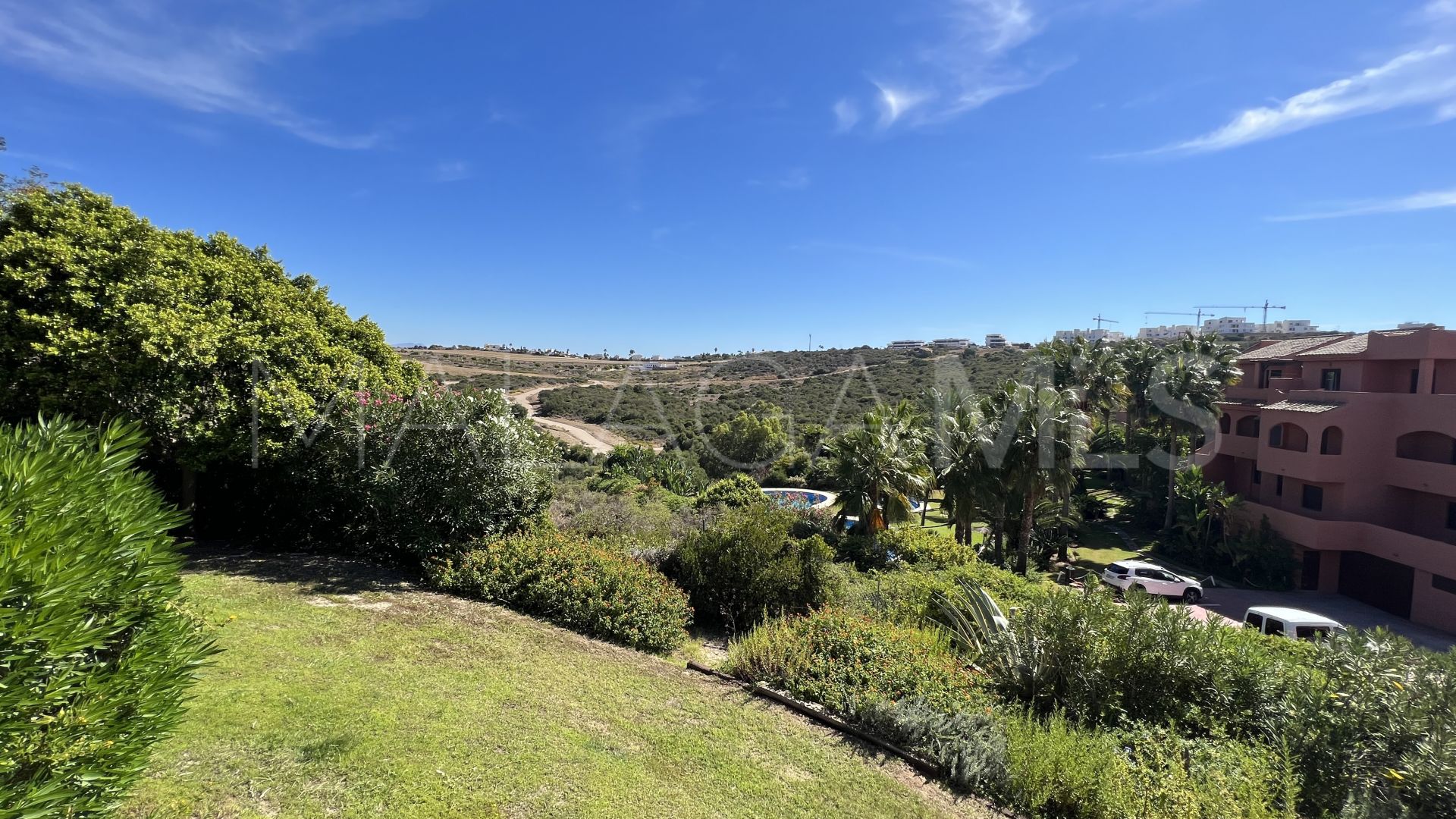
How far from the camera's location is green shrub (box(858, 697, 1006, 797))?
16.5 feet

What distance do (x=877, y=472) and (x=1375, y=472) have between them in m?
19.4

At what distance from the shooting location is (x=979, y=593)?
353 inches

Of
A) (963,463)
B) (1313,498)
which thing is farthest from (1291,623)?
(1313,498)

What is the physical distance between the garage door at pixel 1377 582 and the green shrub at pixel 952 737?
985 inches

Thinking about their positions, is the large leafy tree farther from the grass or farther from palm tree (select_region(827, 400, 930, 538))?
palm tree (select_region(827, 400, 930, 538))

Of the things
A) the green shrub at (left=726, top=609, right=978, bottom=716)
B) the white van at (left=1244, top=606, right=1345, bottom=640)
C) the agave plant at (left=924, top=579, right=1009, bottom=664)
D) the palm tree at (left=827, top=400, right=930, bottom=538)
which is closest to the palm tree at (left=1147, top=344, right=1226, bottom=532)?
the white van at (left=1244, top=606, right=1345, bottom=640)

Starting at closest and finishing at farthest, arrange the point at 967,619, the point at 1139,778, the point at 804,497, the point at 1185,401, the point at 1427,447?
1. the point at 1139,778
2. the point at 967,619
3. the point at 1427,447
4. the point at 1185,401
5. the point at 804,497

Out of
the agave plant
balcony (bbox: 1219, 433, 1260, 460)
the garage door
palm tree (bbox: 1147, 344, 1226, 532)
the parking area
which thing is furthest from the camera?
balcony (bbox: 1219, 433, 1260, 460)

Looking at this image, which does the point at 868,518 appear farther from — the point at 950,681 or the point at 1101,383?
the point at 1101,383

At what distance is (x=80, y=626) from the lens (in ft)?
8.16

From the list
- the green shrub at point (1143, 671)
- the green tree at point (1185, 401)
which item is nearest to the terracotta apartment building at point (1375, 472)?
the green tree at point (1185, 401)

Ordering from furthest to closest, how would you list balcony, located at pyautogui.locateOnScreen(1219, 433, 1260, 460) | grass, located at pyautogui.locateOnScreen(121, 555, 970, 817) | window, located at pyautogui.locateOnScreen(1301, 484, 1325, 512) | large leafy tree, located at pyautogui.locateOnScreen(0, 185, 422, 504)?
balcony, located at pyautogui.locateOnScreen(1219, 433, 1260, 460) → window, located at pyautogui.locateOnScreen(1301, 484, 1325, 512) → large leafy tree, located at pyautogui.locateOnScreen(0, 185, 422, 504) → grass, located at pyautogui.locateOnScreen(121, 555, 970, 817)

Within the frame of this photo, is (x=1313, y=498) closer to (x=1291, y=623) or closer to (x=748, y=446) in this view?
(x=1291, y=623)

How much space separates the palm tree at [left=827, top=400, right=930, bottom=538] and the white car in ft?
23.3
